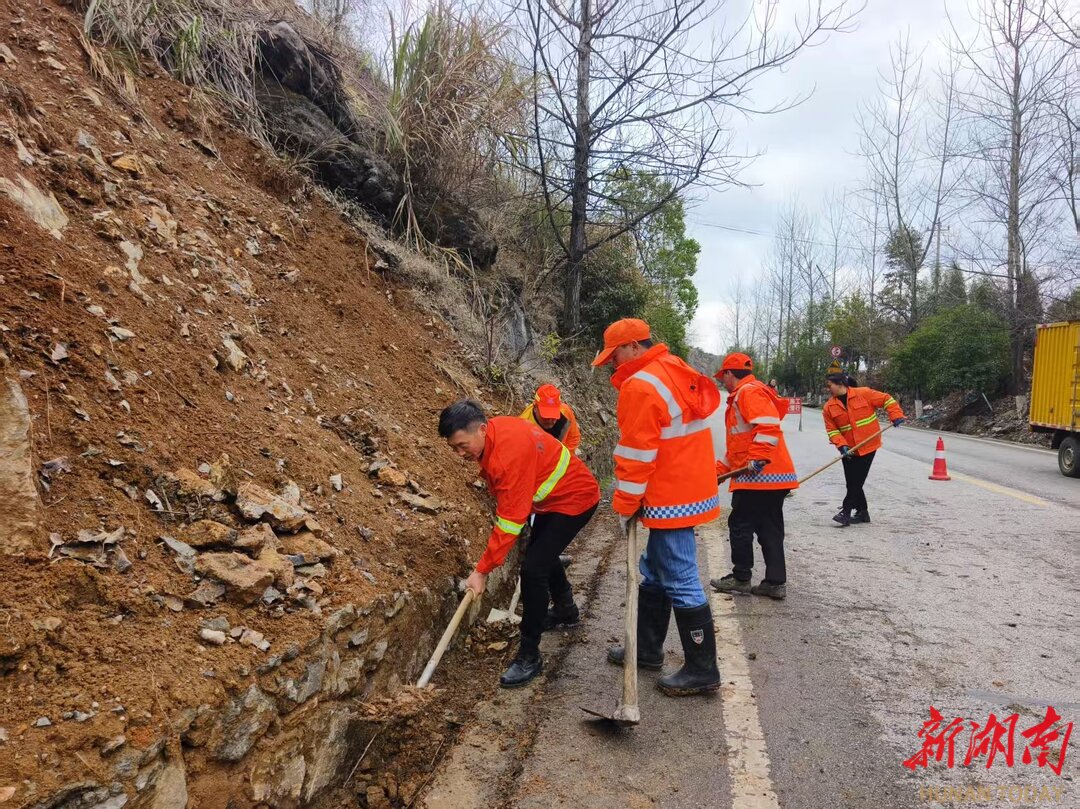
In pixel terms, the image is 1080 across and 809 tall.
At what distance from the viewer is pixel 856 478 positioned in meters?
7.07

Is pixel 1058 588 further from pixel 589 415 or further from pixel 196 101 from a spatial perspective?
pixel 196 101

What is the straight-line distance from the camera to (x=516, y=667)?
3578 mm

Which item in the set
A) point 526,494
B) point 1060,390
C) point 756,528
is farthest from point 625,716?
point 1060,390

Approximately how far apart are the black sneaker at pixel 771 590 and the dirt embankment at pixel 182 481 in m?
2.08

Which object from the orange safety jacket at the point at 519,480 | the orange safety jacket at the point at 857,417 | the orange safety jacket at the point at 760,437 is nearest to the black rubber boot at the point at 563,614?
the orange safety jacket at the point at 519,480

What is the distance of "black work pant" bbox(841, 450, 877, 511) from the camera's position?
23.0 feet

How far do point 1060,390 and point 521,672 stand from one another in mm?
11784

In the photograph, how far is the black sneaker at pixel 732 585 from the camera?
4934 mm

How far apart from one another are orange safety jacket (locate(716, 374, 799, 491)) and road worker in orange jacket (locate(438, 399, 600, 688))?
1.63 metres

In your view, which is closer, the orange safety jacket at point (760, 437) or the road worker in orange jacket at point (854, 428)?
the orange safety jacket at point (760, 437)

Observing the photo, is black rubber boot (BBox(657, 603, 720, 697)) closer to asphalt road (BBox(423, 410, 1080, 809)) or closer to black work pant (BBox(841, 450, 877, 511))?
asphalt road (BBox(423, 410, 1080, 809))

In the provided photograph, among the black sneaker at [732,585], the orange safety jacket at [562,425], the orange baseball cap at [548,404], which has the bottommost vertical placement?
the black sneaker at [732,585]

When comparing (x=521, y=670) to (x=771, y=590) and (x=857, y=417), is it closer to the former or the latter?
(x=771, y=590)

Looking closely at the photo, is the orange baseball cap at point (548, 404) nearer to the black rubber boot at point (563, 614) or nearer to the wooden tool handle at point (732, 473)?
the wooden tool handle at point (732, 473)
